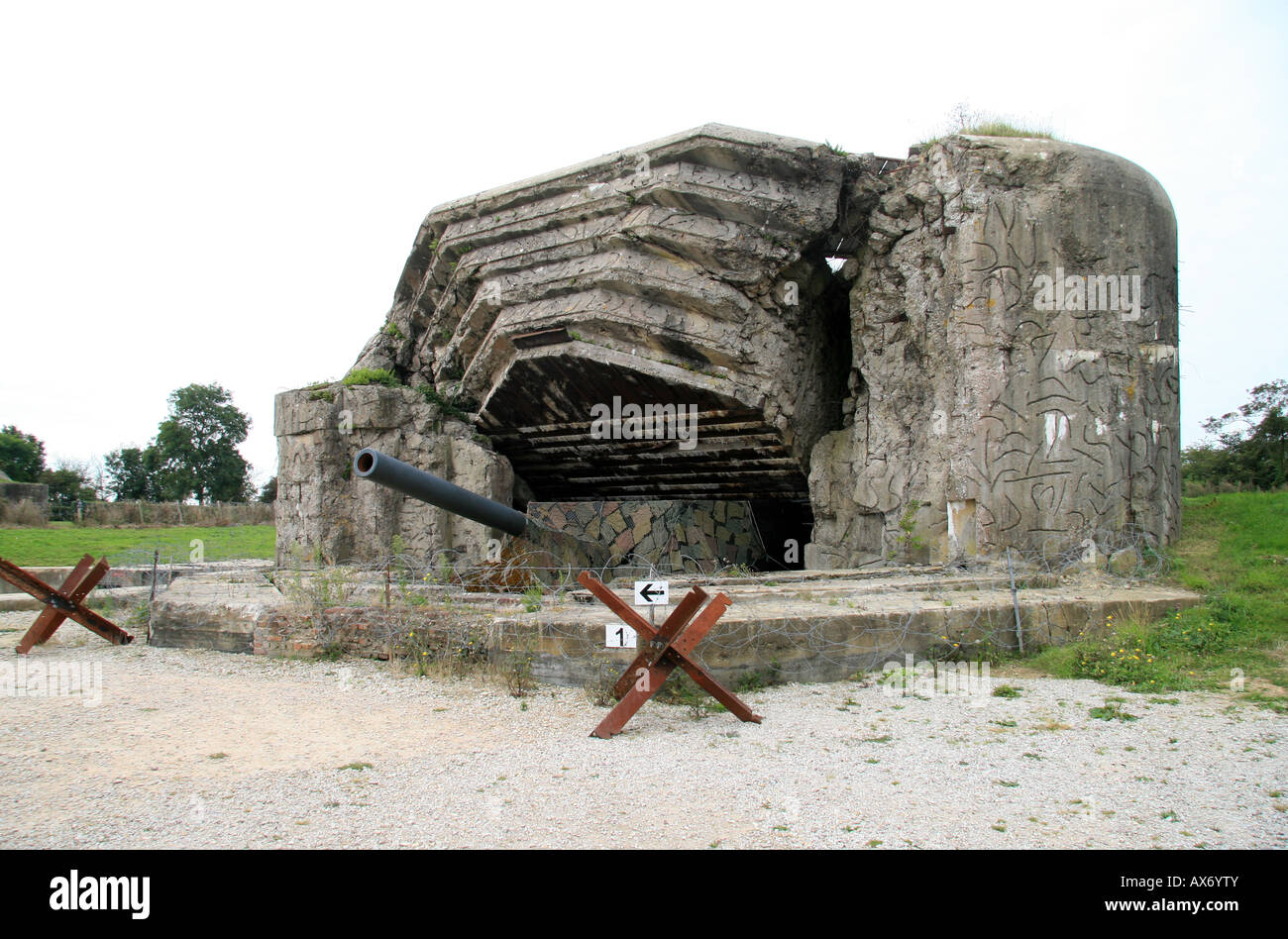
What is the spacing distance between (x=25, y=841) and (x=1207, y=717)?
5629mm

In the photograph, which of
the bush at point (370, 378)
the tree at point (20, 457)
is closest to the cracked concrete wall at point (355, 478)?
the bush at point (370, 378)

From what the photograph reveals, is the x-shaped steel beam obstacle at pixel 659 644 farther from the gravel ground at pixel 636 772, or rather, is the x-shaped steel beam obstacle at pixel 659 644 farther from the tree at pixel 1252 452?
the tree at pixel 1252 452

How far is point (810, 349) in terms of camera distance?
980 centimetres

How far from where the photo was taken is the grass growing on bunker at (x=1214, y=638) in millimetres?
5406

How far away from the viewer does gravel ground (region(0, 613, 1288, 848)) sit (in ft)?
10.4

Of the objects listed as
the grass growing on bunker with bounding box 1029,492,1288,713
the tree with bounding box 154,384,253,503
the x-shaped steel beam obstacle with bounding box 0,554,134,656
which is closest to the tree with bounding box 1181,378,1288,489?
the grass growing on bunker with bounding box 1029,492,1288,713

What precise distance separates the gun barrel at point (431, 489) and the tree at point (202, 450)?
98.0 feet

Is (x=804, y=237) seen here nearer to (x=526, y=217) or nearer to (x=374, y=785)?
(x=526, y=217)

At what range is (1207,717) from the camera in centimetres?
463

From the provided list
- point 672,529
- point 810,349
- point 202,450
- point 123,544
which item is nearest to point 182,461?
point 202,450

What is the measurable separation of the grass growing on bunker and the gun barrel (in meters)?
5.21

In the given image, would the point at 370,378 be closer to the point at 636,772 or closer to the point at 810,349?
the point at 810,349

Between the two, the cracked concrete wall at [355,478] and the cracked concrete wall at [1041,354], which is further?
the cracked concrete wall at [355,478]

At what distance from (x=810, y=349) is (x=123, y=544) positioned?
49.0 feet
